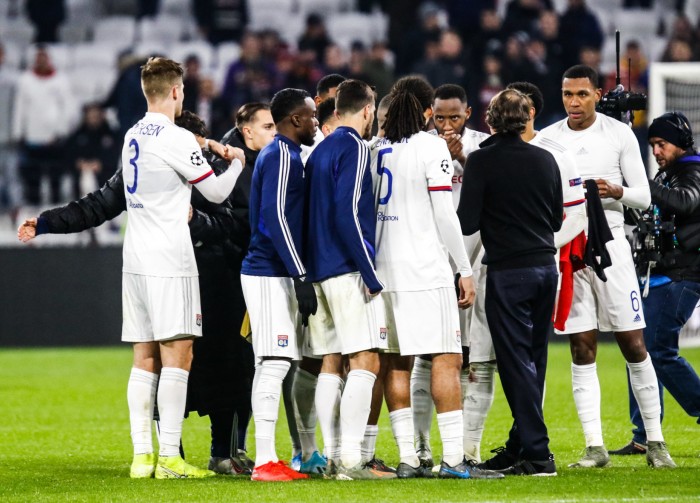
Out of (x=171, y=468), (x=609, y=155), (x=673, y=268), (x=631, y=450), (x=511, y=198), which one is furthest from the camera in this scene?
(x=673, y=268)

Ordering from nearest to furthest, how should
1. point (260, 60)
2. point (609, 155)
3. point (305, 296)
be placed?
point (305, 296), point (609, 155), point (260, 60)

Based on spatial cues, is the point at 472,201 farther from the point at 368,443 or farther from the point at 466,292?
the point at 368,443

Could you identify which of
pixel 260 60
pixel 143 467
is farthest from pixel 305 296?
pixel 260 60

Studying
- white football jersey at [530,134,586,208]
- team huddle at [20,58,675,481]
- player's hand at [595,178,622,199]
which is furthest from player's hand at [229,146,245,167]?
player's hand at [595,178,622,199]

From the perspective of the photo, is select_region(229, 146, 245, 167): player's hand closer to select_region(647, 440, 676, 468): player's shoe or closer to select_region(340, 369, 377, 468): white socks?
select_region(340, 369, 377, 468): white socks

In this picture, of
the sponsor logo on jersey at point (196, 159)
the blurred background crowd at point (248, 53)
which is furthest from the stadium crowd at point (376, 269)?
the blurred background crowd at point (248, 53)

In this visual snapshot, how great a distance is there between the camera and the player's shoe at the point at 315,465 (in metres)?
6.82

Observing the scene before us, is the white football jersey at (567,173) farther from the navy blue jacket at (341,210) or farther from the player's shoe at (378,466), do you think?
the player's shoe at (378,466)

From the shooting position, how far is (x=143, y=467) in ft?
21.9

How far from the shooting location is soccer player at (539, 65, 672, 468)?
699cm

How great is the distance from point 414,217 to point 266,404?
4.18 ft

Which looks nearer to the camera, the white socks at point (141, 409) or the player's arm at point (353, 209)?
the player's arm at point (353, 209)

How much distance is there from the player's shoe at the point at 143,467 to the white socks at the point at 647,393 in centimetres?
286

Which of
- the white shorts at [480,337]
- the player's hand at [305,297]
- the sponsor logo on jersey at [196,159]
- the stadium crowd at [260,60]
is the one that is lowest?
the white shorts at [480,337]
